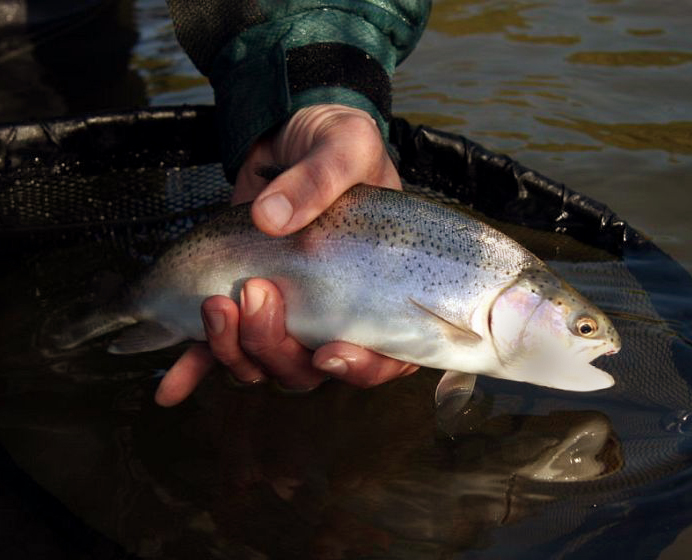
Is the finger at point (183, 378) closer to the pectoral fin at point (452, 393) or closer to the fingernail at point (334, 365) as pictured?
the fingernail at point (334, 365)

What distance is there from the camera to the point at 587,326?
8.70 feet

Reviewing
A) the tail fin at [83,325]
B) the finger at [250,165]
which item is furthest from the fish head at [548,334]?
the tail fin at [83,325]

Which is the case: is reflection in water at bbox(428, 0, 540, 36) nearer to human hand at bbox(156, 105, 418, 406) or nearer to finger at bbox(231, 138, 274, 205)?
finger at bbox(231, 138, 274, 205)

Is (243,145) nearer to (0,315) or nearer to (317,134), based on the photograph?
(317,134)

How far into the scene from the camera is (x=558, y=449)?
268 cm

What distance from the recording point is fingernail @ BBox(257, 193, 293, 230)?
242cm

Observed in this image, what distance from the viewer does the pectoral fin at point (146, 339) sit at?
294cm

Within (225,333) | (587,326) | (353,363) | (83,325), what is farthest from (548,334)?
(83,325)

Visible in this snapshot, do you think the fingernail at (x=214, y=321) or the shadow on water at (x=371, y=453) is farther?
the fingernail at (x=214, y=321)

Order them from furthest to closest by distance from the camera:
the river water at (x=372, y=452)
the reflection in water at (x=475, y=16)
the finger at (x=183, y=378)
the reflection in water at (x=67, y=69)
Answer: the reflection in water at (x=475, y=16) < the reflection in water at (x=67, y=69) < the finger at (x=183, y=378) < the river water at (x=372, y=452)

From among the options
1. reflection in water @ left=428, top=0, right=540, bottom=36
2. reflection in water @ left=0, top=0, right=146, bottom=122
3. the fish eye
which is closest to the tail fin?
the fish eye

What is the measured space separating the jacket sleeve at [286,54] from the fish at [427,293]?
72 cm

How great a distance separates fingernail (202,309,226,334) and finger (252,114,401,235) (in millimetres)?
325

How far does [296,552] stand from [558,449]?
0.96 meters
